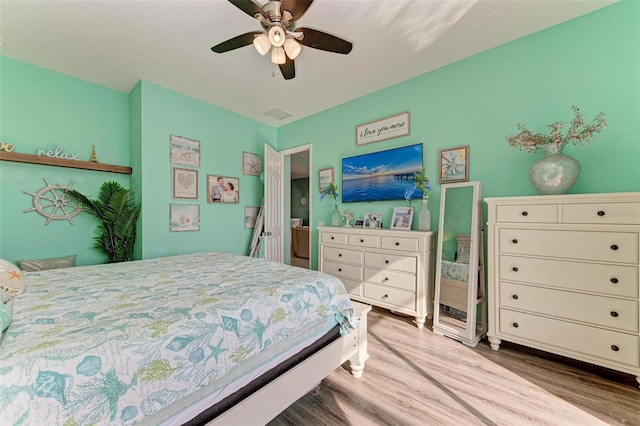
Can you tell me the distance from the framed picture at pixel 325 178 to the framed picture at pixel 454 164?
5.04 feet

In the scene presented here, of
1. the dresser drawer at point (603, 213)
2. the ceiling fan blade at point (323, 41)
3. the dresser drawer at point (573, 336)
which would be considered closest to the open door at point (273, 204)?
the ceiling fan blade at point (323, 41)

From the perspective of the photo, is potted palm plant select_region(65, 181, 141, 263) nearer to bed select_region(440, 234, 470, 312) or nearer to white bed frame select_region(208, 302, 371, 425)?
white bed frame select_region(208, 302, 371, 425)

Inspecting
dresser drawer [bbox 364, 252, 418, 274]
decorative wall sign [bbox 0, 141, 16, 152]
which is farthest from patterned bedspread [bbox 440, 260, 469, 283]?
decorative wall sign [bbox 0, 141, 16, 152]

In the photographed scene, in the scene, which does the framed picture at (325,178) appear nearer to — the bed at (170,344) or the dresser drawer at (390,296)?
the dresser drawer at (390,296)

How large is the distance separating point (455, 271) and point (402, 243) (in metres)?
0.55

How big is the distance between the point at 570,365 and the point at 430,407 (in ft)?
4.30

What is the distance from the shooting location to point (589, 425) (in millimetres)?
Result: 1330

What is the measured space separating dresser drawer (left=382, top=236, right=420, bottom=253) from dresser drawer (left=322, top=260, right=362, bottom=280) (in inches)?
18.3

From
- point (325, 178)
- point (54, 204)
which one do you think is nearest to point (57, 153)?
point (54, 204)

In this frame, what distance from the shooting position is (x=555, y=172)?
186cm

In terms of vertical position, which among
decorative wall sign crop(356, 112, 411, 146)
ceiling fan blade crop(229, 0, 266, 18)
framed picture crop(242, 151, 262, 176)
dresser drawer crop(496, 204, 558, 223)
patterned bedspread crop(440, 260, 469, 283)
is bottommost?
patterned bedspread crop(440, 260, 469, 283)

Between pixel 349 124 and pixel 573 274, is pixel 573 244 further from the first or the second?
pixel 349 124

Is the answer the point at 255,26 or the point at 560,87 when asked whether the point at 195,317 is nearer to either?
the point at 255,26

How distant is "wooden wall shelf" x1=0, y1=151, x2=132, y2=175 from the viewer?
2.39 metres
